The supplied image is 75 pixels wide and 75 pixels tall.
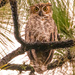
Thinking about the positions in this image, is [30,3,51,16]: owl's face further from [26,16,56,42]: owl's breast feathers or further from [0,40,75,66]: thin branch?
[0,40,75,66]: thin branch

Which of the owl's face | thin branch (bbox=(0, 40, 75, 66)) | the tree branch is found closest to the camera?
the tree branch

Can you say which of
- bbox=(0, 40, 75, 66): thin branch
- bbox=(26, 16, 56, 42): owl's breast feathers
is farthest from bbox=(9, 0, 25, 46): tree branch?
bbox=(26, 16, 56, 42): owl's breast feathers

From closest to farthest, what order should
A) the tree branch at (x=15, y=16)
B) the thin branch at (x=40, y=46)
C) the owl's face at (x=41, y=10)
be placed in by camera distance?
the tree branch at (x=15, y=16) → the thin branch at (x=40, y=46) → the owl's face at (x=41, y=10)

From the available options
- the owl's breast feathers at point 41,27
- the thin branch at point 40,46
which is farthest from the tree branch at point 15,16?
the owl's breast feathers at point 41,27

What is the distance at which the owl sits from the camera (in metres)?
0.85

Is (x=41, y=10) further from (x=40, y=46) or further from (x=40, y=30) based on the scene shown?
(x=40, y=46)

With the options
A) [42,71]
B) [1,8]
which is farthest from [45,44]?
[42,71]

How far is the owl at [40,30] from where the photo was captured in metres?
0.85

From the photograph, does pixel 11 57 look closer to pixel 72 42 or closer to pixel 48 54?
pixel 72 42

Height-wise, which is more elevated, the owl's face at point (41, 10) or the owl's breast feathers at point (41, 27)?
the owl's face at point (41, 10)

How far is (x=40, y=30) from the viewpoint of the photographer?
85 cm

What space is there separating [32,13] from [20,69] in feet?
1.22

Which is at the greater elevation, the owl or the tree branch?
the tree branch

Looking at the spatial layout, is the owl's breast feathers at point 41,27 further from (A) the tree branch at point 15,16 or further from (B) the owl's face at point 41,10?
(A) the tree branch at point 15,16
